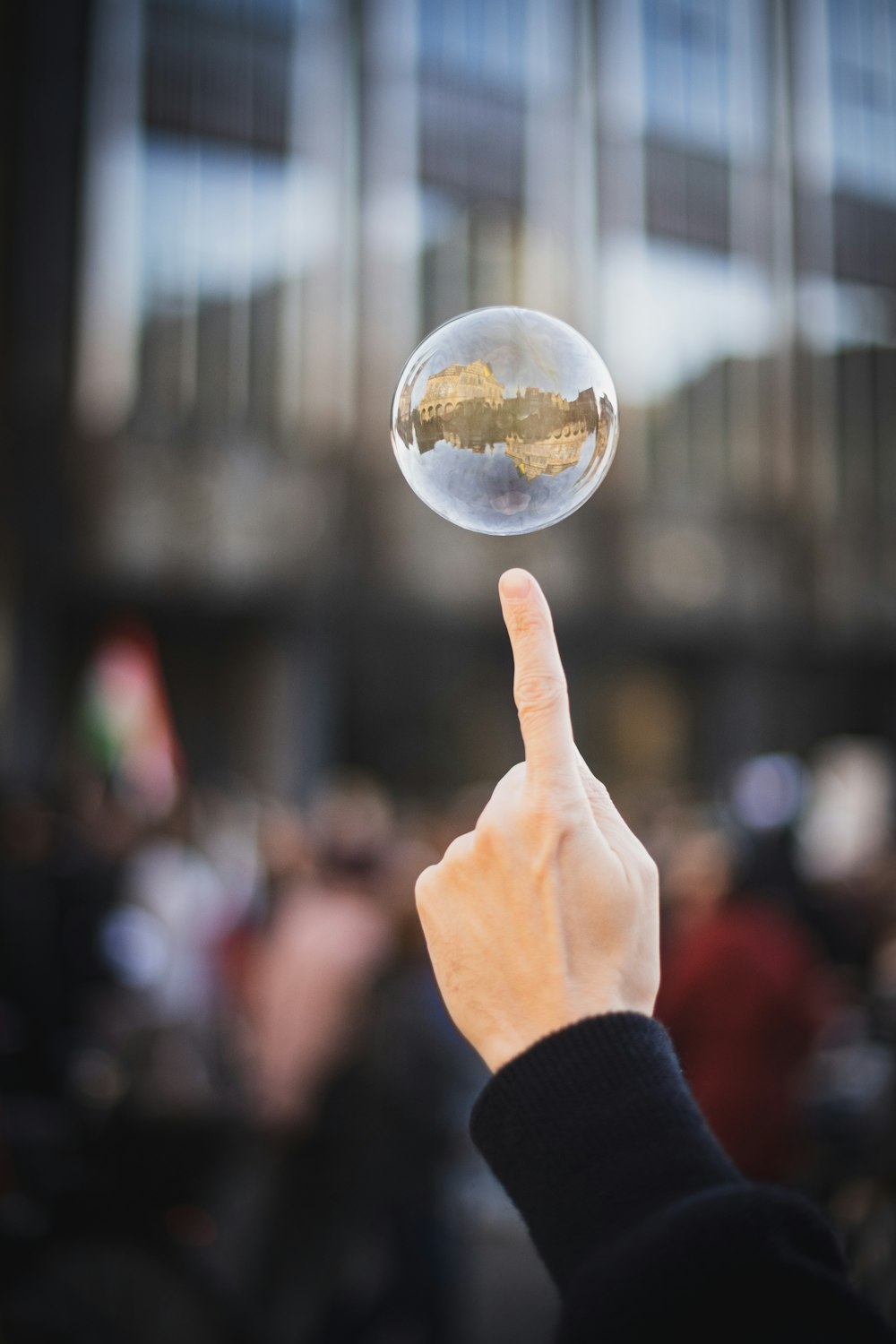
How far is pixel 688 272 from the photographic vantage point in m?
17.9

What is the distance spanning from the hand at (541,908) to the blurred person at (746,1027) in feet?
9.38

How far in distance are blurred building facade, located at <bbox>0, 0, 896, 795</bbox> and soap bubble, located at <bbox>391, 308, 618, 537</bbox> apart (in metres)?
13.2

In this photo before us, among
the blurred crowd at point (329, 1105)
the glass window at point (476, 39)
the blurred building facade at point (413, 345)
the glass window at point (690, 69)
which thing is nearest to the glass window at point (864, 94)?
the blurred building facade at point (413, 345)

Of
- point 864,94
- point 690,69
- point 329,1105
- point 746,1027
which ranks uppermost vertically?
point 864,94

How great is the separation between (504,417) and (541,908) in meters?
0.74

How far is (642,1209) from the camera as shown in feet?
3.09

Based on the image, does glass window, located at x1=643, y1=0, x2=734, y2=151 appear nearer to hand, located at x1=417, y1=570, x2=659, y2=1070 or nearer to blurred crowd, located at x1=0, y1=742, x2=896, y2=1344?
blurred crowd, located at x1=0, y1=742, x2=896, y2=1344

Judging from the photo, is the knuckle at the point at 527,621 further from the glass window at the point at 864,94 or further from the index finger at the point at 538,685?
the glass window at the point at 864,94

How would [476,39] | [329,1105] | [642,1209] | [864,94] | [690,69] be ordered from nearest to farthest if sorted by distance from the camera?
[642,1209] < [329,1105] < [476,39] < [690,69] < [864,94]

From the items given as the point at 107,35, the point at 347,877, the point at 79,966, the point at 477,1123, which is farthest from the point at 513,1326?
the point at 107,35

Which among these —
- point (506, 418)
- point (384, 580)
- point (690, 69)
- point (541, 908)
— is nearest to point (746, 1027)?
point (506, 418)

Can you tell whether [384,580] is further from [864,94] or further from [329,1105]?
[329,1105]

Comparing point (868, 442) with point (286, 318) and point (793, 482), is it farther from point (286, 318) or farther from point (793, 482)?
point (286, 318)

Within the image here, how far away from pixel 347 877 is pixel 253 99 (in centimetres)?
1380
